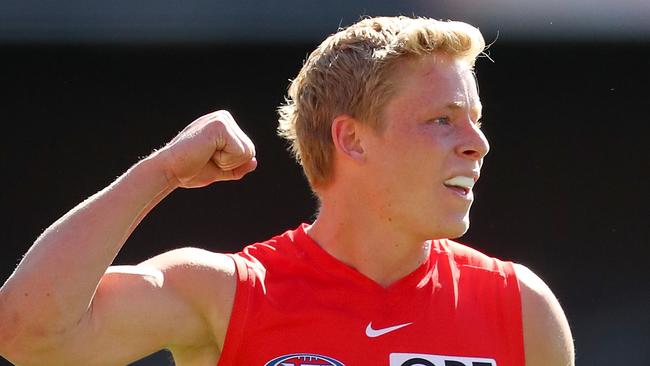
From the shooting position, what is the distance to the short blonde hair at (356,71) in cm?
272

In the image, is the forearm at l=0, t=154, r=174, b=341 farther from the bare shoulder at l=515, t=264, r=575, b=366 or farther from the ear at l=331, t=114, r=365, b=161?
the bare shoulder at l=515, t=264, r=575, b=366

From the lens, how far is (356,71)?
2764mm

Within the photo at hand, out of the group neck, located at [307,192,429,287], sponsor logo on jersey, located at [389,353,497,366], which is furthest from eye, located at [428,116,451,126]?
sponsor logo on jersey, located at [389,353,497,366]

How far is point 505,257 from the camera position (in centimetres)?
596

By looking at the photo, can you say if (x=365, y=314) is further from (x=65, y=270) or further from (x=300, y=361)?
(x=65, y=270)

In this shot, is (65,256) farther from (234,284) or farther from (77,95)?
(77,95)

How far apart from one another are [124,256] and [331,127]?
3232 millimetres

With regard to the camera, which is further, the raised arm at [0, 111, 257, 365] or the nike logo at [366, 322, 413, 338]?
the nike logo at [366, 322, 413, 338]

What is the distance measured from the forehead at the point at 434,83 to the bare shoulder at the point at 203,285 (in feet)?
1.93

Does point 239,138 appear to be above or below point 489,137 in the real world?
below

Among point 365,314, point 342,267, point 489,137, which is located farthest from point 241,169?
point 489,137

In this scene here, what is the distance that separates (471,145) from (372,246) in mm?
360

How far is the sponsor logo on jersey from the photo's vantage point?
2.61 meters

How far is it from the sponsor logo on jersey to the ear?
0.48 m
